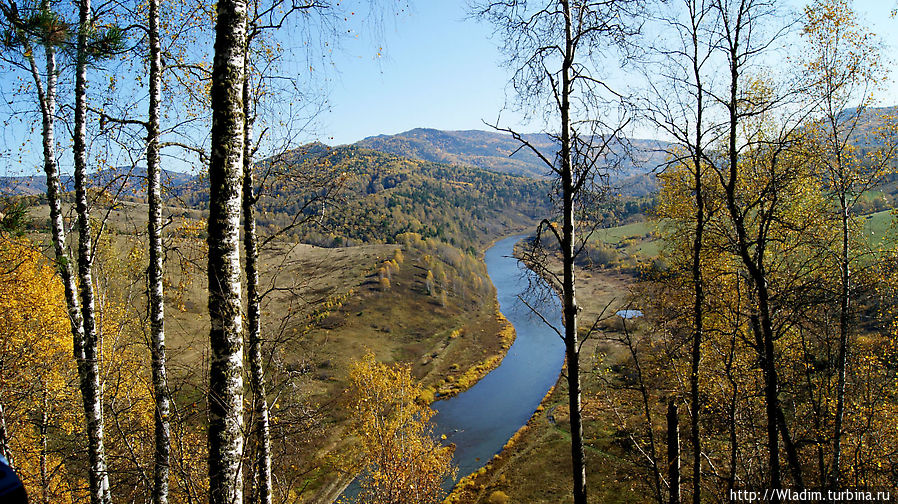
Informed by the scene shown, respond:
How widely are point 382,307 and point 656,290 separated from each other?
58515 mm

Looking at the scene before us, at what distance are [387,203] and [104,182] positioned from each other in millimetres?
131693

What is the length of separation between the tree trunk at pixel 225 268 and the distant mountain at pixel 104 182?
322cm

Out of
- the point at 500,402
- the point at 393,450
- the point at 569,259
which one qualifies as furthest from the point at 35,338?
the point at 500,402

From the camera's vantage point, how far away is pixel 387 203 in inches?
5364

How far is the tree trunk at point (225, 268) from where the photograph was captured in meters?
3.60

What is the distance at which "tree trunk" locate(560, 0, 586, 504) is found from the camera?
17.3 feet

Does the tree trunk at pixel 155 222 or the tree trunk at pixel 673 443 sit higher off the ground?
the tree trunk at pixel 155 222

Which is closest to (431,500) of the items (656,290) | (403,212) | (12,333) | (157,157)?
(656,290)

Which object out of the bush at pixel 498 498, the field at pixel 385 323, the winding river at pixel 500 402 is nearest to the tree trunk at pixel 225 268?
the field at pixel 385 323

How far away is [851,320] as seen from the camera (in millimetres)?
9227

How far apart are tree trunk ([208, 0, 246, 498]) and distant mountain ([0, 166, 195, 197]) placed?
127 inches

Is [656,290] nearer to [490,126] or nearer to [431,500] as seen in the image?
[490,126]

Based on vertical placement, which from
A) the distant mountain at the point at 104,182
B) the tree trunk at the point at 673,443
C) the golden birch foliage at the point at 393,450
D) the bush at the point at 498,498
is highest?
the distant mountain at the point at 104,182

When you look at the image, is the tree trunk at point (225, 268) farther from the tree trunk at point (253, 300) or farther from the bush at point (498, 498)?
the bush at point (498, 498)
